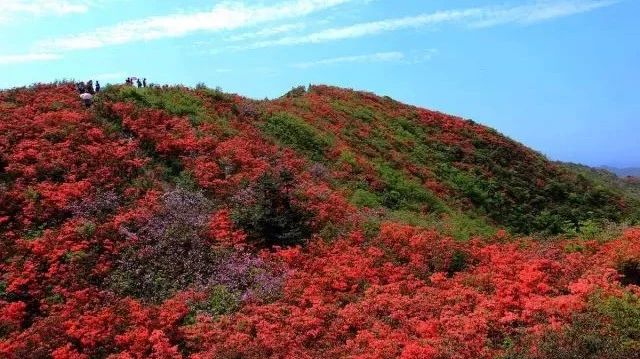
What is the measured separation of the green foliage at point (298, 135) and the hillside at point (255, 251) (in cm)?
17

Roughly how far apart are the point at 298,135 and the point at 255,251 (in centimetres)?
1573

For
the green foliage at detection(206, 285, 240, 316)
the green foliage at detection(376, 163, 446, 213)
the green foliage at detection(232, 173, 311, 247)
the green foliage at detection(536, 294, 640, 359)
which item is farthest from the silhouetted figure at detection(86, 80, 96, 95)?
the green foliage at detection(536, 294, 640, 359)

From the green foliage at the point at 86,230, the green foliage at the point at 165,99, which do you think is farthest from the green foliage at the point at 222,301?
the green foliage at the point at 165,99

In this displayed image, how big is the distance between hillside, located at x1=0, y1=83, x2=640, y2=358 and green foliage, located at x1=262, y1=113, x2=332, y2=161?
17cm

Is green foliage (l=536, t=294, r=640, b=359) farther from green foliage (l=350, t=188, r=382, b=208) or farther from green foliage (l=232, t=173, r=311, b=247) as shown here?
green foliage (l=350, t=188, r=382, b=208)

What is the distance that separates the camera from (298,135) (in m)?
35.1

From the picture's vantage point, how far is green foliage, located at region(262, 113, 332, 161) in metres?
33.6

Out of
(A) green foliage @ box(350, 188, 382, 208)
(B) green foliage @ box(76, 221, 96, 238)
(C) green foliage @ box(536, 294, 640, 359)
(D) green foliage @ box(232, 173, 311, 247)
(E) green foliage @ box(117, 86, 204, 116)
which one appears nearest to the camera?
(C) green foliage @ box(536, 294, 640, 359)

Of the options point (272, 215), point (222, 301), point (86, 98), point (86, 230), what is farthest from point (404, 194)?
point (86, 98)

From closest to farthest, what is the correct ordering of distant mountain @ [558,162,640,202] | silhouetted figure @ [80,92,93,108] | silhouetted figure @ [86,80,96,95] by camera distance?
1. silhouetted figure @ [80,92,93,108]
2. silhouetted figure @ [86,80,96,95]
3. distant mountain @ [558,162,640,202]

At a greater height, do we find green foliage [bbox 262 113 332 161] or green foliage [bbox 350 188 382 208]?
green foliage [bbox 262 113 332 161]

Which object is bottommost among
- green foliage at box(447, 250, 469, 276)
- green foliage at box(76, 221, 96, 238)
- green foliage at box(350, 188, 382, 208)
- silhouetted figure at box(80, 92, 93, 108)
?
green foliage at box(447, 250, 469, 276)

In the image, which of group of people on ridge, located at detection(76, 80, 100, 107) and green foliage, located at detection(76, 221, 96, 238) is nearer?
green foliage, located at detection(76, 221, 96, 238)

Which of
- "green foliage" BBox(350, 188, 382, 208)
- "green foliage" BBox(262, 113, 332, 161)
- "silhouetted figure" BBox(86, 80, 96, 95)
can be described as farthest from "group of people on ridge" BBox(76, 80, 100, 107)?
"green foliage" BBox(350, 188, 382, 208)
